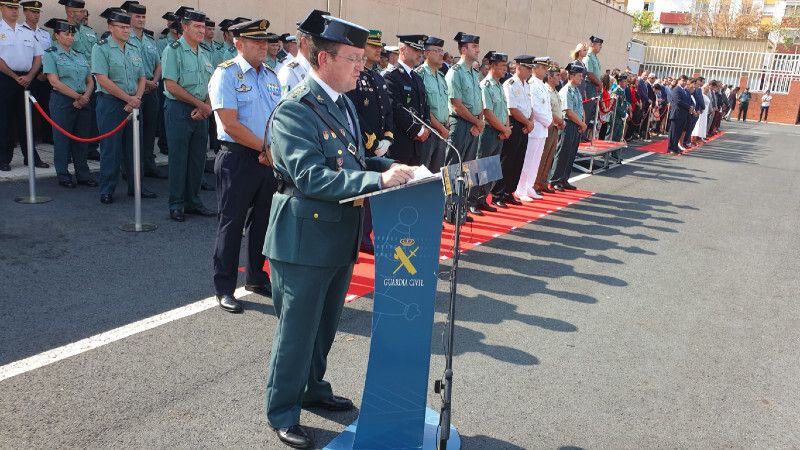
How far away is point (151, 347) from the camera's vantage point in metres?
4.07

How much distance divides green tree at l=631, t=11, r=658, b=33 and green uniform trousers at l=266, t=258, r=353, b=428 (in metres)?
76.0

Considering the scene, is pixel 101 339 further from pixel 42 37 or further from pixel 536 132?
pixel 536 132

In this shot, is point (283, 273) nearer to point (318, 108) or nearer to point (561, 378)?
point (318, 108)

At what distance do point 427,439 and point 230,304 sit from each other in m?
2.15

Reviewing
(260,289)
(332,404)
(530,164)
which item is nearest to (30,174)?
(260,289)

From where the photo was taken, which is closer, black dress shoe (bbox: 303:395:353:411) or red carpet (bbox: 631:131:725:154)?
black dress shoe (bbox: 303:395:353:411)

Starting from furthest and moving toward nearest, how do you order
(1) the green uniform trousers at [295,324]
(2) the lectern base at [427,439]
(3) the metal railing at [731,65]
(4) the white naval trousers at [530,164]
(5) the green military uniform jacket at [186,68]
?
(3) the metal railing at [731,65], (4) the white naval trousers at [530,164], (5) the green military uniform jacket at [186,68], (2) the lectern base at [427,439], (1) the green uniform trousers at [295,324]

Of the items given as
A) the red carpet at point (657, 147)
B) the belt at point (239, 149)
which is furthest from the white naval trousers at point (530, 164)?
the red carpet at point (657, 147)

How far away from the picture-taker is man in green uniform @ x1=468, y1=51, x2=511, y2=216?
8383 millimetres

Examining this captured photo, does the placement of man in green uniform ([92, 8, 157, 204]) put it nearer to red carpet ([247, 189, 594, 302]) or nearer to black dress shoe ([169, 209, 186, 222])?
black dress shoe ([169, 209, 186, 222])

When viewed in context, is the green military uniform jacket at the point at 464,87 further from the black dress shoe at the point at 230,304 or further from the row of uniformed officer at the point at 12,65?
the row of uniformed officer at the point at 12,65

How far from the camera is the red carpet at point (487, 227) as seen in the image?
221 inches

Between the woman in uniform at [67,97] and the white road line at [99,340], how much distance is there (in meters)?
4.37

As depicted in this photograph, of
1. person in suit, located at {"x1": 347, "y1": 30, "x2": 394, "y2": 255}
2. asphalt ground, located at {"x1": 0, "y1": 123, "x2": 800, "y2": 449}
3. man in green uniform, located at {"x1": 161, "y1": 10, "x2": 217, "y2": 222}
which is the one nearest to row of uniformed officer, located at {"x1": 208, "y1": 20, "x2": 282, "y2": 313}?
asphalt ground, located at {"x1": 0, "y1": 123, "x2": 800, "y2": 449}
